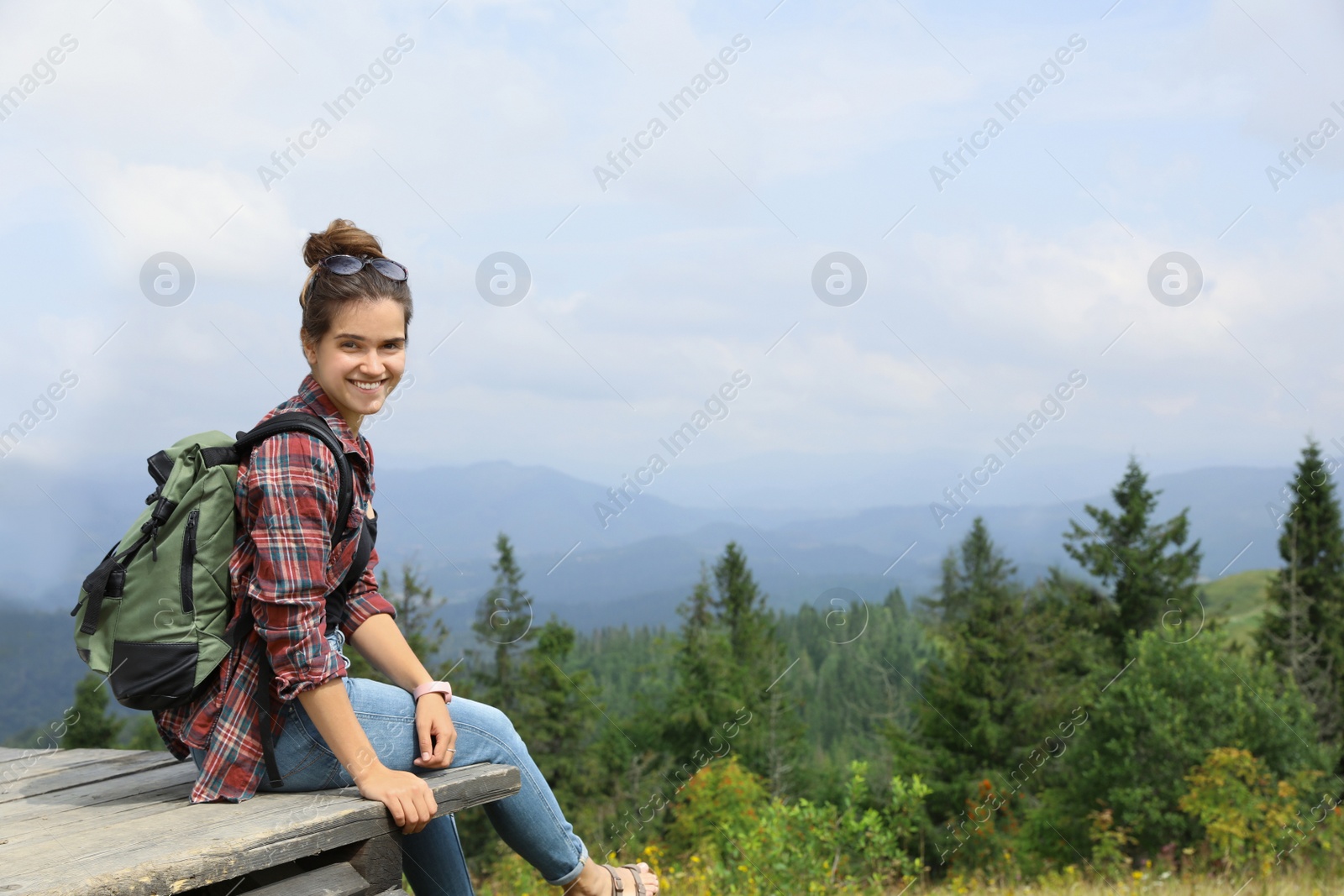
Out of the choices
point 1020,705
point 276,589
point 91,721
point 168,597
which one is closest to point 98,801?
point 168,597

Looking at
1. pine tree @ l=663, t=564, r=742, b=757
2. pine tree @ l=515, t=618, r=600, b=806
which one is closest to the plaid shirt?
pine tree @ l=515, t=618, r=600, b=806

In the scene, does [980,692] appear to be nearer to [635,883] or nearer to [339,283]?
[635,883]

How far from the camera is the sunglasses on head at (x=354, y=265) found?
8.93 ft

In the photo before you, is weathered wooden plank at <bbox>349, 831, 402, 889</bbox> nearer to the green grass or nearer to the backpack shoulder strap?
the backpack shoulder strap

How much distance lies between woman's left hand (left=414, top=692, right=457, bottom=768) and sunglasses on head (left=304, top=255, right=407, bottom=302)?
3.82 ft

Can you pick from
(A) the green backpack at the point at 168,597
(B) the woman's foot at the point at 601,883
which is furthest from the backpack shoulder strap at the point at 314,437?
(B) the woman's foot at the point at 601,883

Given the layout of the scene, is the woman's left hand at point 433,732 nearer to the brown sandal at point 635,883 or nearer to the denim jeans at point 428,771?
the denim jeans at point 428,771

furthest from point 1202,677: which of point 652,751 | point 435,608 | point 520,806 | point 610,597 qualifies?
point 610,597

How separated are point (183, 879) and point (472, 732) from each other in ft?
2.99

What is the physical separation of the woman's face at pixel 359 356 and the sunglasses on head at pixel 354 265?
3.7 inches

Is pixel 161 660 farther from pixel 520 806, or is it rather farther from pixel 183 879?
pixel 520 806

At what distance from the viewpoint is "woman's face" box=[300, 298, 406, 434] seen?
8.84 feet

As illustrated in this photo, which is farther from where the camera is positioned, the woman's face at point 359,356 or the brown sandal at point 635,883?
the brown sandal at point 635,883

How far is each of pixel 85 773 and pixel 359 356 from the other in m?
1.80
